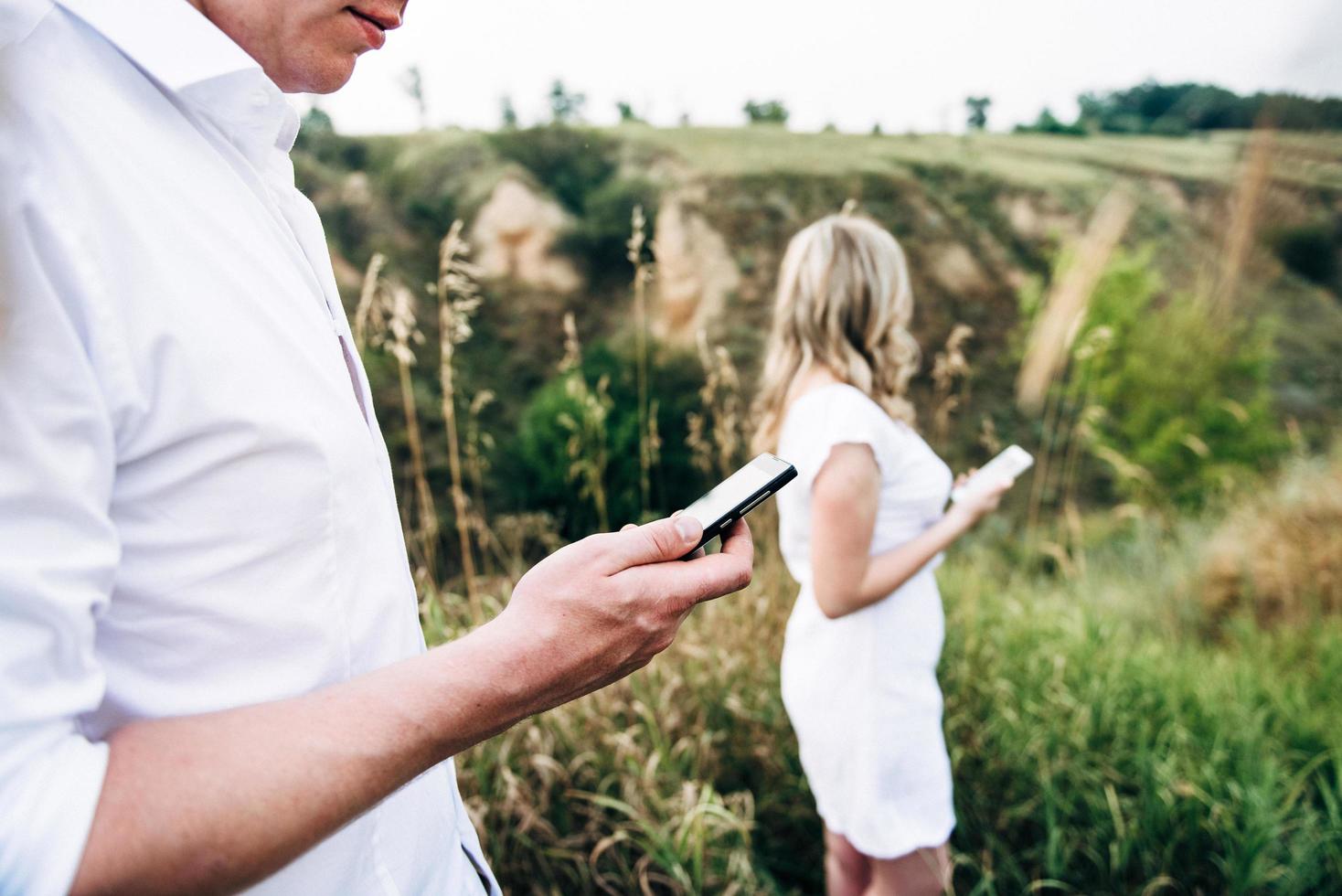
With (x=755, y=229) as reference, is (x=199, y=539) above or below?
above

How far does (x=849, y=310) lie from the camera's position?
2027 mm

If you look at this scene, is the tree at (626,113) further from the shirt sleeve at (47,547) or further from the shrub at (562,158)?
the shirt sleeve at (47,547)

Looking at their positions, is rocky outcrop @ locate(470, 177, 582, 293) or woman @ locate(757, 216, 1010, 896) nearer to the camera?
woman @ locate(757, 216, 1010, 896)

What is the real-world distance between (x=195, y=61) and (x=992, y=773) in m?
2.82

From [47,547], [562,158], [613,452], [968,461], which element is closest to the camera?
[47,547]

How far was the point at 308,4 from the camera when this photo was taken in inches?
30.3

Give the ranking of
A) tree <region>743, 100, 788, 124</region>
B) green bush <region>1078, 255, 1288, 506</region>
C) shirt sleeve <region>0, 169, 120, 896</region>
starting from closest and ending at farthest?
shirt sleeve <region>0, 169, 120, 896</region> → green bush <region>1078, 255, 1288, 506</region> → tree <region>743, 100, 788, 124</region>

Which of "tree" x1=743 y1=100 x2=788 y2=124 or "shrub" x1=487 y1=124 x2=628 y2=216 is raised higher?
"tree" x1=743 y1=100 x2=788 y2=124

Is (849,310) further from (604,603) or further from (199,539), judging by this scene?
(199,539)

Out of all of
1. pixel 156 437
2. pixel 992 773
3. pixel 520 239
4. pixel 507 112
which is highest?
pixel 507 112

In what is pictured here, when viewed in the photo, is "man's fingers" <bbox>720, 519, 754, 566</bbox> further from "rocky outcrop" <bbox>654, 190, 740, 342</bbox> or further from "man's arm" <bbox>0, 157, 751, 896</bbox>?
"rocky outcrop" <bbox>654, 190, 740, 342</bbox>

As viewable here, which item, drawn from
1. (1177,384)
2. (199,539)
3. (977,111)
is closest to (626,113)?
(977,111)

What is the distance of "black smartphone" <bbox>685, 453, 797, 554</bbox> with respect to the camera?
3.19 ft

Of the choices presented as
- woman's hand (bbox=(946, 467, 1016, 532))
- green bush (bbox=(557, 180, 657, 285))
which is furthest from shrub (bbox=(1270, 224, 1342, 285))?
woman's hand (bbox=(946, 467, 1016, 532))
